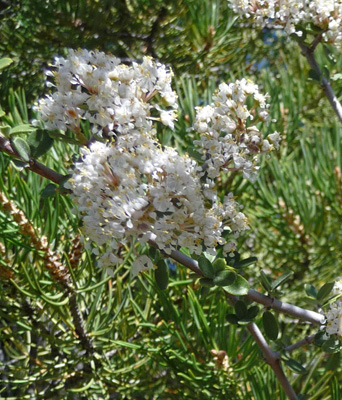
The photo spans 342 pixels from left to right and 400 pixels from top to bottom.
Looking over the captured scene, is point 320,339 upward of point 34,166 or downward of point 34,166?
downward

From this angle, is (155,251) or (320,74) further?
(320,74)

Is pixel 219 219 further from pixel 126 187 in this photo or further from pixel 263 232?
pixel 263 232

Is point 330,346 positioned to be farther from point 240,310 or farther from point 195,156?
point 195,156

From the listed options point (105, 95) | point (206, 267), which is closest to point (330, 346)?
point (206, 267)

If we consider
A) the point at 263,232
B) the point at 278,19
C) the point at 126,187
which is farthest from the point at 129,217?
the point at 263,232

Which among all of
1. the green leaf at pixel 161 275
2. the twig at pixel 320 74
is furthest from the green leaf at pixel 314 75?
the green leaf at pixel 161 275
